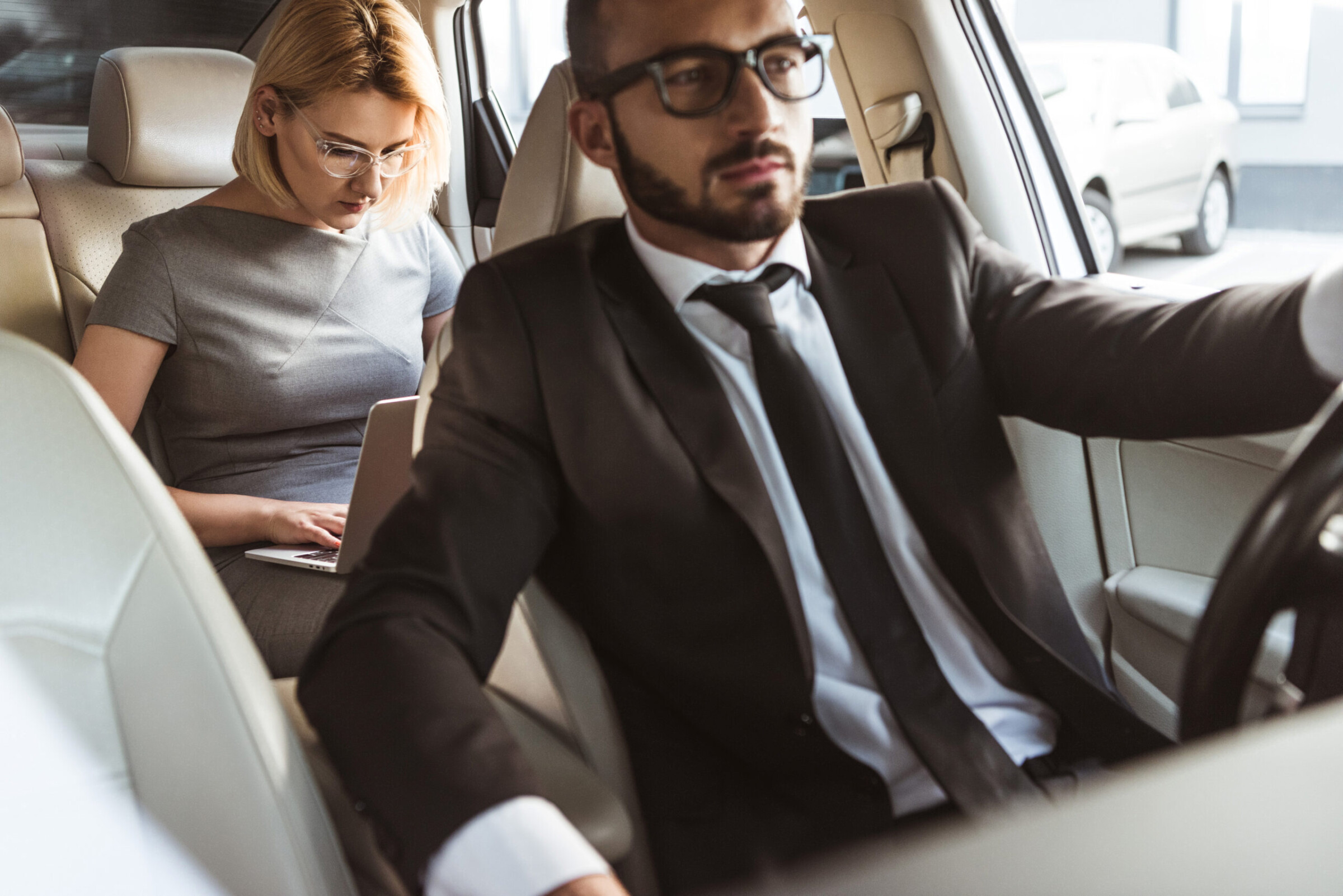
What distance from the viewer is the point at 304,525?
1573 mm

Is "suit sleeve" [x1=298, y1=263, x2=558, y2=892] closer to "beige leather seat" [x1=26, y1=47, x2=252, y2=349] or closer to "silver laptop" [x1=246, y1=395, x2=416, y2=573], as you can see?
"silver laptop" [x1=246, y1=395, x2=416, y2=573]

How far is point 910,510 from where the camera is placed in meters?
1.03

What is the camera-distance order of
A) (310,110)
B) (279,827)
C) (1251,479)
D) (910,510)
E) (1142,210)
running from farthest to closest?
(1142,210)
(310,110)
(1251,479)
(910,510)
(279,827)

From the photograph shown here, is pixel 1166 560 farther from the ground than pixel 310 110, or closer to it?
closer to it

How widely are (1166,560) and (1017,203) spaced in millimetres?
533

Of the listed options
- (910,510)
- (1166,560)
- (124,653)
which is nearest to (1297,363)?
(910,510)

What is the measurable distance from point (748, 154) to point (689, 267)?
0.38 ft

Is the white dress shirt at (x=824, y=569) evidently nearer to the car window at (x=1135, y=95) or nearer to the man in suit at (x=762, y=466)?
the man in suit at (x=762, y=466)

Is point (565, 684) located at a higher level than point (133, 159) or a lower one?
lower

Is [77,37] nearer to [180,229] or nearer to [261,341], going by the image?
[180,229]

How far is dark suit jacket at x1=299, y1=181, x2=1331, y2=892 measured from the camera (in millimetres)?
918

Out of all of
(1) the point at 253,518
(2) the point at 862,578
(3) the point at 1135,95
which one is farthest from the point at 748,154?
(3) the point at 1135,95

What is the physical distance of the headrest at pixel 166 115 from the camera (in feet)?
6.61

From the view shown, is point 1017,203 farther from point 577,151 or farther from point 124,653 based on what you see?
point 124,653
